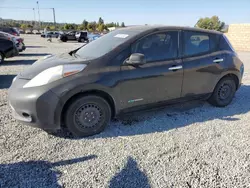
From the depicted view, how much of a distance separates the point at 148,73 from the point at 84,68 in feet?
3.33

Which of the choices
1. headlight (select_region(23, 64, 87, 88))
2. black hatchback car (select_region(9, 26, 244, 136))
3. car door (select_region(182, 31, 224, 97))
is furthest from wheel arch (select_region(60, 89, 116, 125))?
car door (select_region(182, 31, 224, 97))

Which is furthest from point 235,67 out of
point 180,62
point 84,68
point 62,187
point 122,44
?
point 62,187

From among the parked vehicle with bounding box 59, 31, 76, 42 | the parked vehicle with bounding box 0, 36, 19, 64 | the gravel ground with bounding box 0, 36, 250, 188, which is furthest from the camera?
the parked vehicle with bounding box 59, 31, 76, 42

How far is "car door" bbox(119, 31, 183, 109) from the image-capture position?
334cm

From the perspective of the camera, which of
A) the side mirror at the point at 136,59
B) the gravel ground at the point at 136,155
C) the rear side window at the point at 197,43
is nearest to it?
the gravel ground at the point at 136,155

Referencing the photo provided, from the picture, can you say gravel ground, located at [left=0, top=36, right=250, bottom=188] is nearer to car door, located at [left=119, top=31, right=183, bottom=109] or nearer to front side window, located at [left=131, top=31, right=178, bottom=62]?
car door, located at [left=119, top=31, right=183, bottom=109]

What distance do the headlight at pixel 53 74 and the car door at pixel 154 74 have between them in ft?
2.28

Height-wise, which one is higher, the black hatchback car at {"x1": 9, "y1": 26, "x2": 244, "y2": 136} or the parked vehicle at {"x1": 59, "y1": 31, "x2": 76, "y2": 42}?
the parked vehicle at {"x1": 59, "y1": 31, "x2": 76, "y2": 42}

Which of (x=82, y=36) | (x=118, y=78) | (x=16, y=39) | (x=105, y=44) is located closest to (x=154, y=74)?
(x=118, y=78)

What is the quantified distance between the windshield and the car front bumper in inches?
36.3

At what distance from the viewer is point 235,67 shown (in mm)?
4473

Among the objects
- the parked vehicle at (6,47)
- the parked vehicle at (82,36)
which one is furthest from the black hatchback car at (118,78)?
the parked vehicle at (82,36)

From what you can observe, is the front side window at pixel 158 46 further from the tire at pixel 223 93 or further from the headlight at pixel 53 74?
the tire at pixel 223 93

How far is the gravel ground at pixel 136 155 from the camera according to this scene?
235 cm
